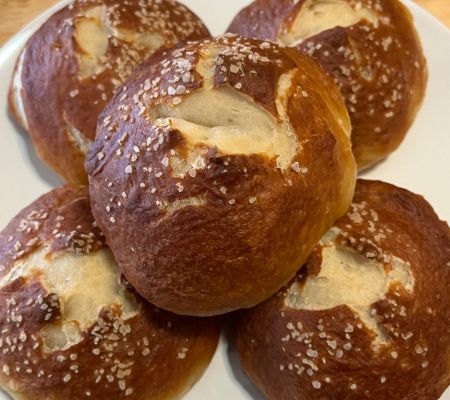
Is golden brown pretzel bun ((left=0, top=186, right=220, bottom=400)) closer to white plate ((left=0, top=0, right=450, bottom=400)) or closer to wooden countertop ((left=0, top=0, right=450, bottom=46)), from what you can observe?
white plate ((left=0, top=0, right=450, bottom=400))

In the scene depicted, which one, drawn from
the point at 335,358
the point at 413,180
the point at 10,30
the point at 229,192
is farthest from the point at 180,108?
the point at 10,30

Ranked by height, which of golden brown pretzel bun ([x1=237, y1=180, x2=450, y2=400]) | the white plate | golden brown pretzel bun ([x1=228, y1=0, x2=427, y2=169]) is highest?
golden brown pretzel bun ([x1=228, y1=0, x2=427, y2=169])

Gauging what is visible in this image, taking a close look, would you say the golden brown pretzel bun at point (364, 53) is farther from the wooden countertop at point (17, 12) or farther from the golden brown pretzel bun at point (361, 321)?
the wooden countertop at point (17, 12)

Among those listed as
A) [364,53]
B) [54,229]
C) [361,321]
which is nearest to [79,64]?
[54,229]

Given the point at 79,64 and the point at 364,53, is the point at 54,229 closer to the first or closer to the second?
the point at 79,64

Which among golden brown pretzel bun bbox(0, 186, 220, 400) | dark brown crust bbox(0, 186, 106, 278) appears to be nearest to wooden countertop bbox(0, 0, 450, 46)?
dark brown crust bbox(0, 186, 106, 278)

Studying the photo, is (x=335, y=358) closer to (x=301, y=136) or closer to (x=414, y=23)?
(x=301, y=136)
